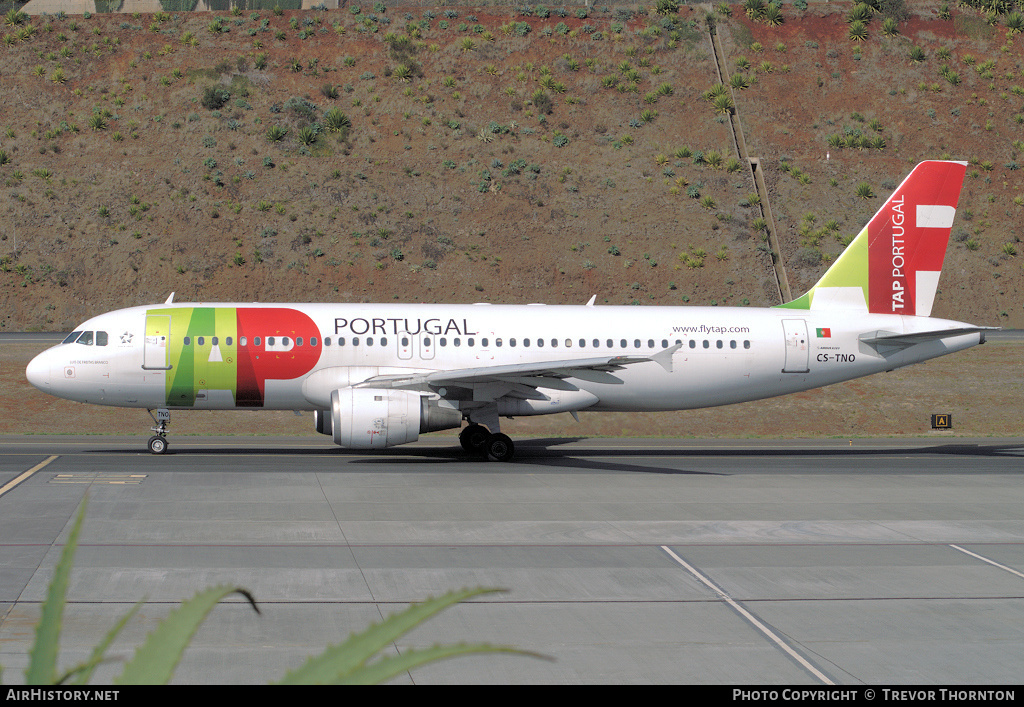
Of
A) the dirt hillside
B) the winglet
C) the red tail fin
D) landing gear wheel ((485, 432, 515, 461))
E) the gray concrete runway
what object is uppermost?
the dirt hillside

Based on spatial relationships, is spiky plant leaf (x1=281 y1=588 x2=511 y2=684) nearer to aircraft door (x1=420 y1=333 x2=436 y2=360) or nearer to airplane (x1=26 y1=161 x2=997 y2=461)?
airplane (x1=26 y1=161 x2=997 y2=461)

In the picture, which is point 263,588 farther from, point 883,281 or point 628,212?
point 628,212

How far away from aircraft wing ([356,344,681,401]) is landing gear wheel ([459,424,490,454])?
5.20ft

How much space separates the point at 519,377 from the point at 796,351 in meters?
7.59

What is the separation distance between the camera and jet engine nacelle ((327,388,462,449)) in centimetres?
2159

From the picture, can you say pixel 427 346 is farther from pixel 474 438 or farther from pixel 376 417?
pixel 376 417

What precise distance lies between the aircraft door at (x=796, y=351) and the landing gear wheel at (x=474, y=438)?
7.87 meters

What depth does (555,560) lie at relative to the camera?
44.9ft

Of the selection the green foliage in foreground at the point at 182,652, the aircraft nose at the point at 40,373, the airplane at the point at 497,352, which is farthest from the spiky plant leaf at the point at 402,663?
the aircraft nose at the point at 40,373

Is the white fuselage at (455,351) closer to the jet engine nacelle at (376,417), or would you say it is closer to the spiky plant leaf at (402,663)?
the jet engine nacelle at (376,417)

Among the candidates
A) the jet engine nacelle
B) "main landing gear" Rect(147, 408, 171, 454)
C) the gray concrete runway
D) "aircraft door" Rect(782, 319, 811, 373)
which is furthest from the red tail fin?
"main landing gear" Rect(147, 408, 171, 454)

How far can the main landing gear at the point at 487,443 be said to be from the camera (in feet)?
79.0

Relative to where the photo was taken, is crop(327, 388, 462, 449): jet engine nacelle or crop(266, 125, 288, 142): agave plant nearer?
crop(327, 388, 462, 449): jet engine nacelle

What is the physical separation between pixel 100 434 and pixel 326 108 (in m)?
35.6
